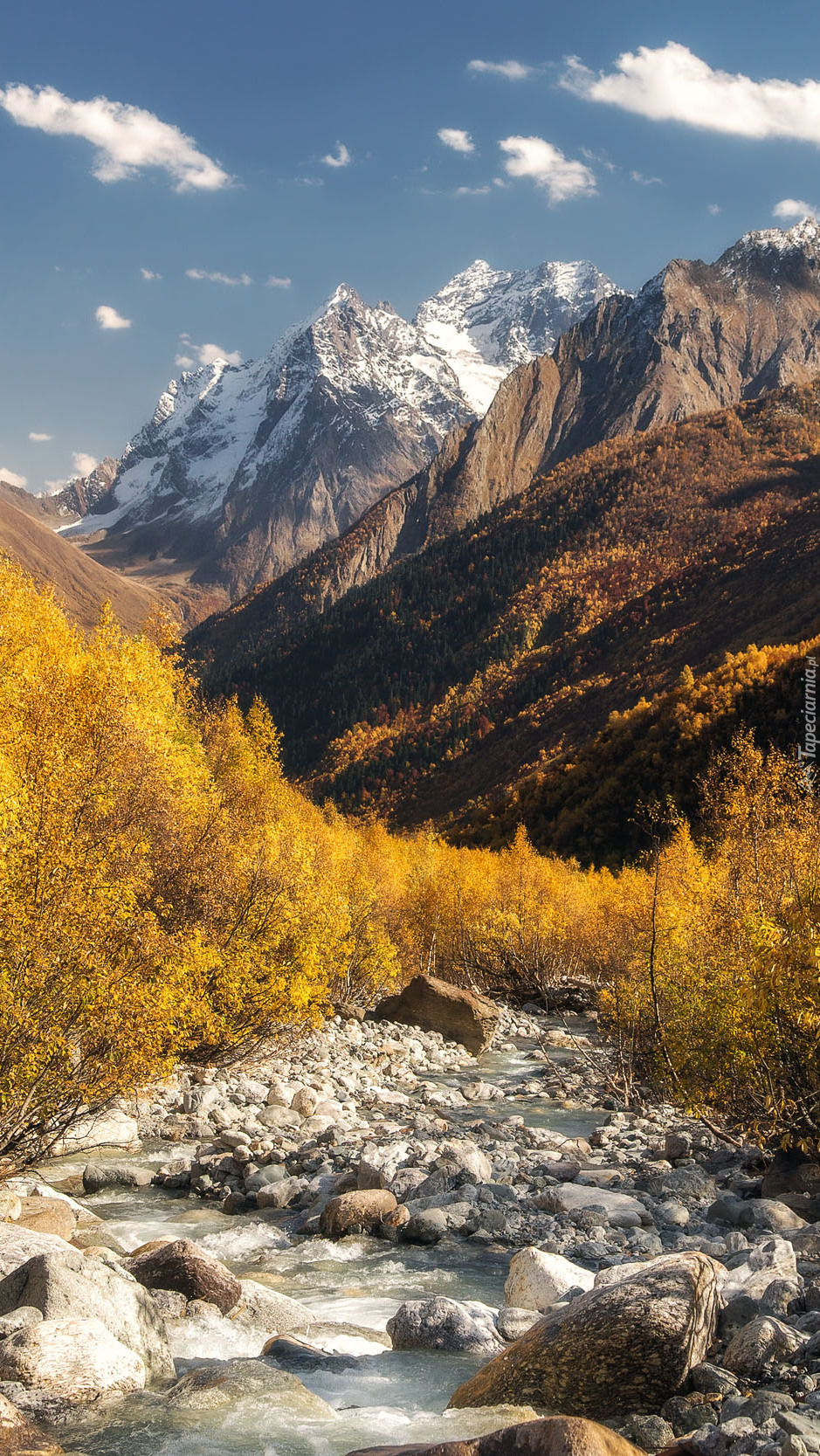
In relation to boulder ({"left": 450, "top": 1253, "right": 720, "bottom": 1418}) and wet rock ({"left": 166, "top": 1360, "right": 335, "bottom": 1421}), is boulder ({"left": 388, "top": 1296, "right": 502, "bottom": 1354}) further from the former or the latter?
wet rock ({"left": 166, "top": 1360, "right": 335, "bottom": 1421})

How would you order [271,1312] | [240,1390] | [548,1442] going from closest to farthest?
[548,1442]
[240,1390]
[271,1312]

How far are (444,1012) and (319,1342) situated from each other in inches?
1182

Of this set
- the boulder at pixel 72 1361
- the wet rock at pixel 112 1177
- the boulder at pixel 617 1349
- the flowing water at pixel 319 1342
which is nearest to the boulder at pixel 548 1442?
the flowing water at pixel 319 1342

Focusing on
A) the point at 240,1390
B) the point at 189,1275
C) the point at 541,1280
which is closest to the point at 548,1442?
the point at 240,1390

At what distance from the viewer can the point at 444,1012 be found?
4081 cm

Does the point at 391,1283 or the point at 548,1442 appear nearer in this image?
the point at 548,1442

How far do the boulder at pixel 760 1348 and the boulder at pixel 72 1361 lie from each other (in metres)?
5.85

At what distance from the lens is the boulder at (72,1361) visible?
347 inches

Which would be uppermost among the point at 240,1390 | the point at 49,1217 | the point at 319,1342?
the point at 240,1390

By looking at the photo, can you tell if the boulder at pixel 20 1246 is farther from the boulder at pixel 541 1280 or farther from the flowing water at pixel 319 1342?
the boulder at pixel 541 1280

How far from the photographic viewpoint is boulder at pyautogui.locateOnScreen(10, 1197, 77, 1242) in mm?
13680

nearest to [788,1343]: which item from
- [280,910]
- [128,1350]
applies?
[128,1350]

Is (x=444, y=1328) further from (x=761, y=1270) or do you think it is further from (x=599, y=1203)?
(x=599, y=1203)

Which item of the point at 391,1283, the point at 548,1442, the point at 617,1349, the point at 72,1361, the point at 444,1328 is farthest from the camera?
the point at 391,1283
